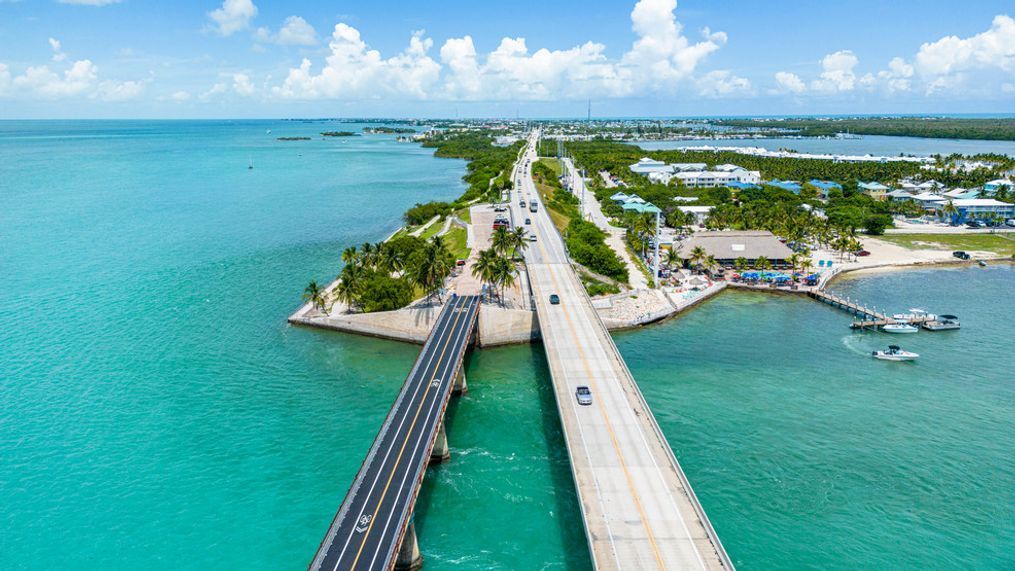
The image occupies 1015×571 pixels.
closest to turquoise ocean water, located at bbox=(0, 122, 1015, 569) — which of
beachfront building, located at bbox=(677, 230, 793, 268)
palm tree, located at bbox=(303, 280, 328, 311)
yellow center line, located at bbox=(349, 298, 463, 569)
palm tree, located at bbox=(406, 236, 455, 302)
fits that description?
yellow center line, located at bbox=(349, 298, 463, 569)

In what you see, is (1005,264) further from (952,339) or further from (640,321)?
(640,321)

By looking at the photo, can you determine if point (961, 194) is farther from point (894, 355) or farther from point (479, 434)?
point (479, 434)

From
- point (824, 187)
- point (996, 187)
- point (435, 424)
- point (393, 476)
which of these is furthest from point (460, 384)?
point (996, 187)

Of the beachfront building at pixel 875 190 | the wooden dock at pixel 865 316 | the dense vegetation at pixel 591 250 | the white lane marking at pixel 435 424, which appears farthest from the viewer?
the beachfront building at pixel 875 190

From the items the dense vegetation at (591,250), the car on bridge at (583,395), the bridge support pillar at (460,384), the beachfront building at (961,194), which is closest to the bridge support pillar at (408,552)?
the car on bridge at (583,395)

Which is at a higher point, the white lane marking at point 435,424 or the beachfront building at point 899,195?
the beachfront building at point 899,195

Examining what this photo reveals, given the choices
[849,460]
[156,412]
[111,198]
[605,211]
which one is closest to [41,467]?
[156,412]

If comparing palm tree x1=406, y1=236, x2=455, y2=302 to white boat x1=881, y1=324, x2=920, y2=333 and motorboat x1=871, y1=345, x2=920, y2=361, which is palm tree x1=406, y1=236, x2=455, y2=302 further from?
white boat x1=881, y1=324, x2=920, y2=333

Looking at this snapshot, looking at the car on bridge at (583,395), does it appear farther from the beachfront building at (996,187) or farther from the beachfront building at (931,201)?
the beachfront building at (996,187)
